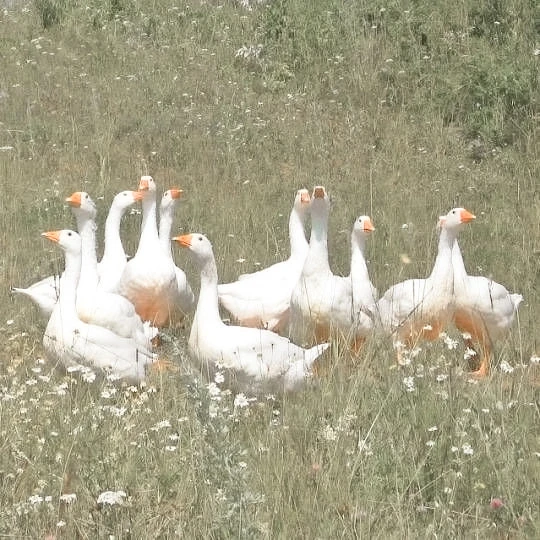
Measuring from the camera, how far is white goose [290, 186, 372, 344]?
721cm

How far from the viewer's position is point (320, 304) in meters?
7.20

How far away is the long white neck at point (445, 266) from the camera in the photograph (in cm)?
733

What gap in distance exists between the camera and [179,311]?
8320 mm

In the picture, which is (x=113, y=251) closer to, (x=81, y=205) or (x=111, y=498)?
(x=81, y=205)

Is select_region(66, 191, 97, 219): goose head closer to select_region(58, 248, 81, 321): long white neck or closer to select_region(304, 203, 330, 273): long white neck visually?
select_region(58, 248, 81, 321): long white neck

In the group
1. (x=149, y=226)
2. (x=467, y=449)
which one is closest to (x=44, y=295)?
(x=149, y=226)

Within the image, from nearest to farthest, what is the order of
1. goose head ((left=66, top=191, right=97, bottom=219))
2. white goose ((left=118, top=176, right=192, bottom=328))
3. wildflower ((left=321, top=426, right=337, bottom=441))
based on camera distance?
wildflower ((left=321, top=426, right=337, bottom=441)) < white goose ((left=118, top=176, right=192, bottom=328)) < goose head ((left=66, top=191, right=97, bottom=219))

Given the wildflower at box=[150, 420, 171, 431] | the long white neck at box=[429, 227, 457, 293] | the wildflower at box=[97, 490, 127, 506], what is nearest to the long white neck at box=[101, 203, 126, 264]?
the long white neck at box=[429, 227, 457, 293]

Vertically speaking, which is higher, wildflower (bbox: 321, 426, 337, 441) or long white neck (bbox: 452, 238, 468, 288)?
wildflower (bbox: 321, 426, 337, 441)

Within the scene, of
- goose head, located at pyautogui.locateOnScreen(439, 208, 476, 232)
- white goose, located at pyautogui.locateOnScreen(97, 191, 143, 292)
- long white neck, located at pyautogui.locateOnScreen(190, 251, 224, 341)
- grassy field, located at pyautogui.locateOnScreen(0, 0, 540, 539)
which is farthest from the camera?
white goose, located at pyautogui.locateOnScreen(97, 191, 143, 292)

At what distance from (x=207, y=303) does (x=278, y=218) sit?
371cm

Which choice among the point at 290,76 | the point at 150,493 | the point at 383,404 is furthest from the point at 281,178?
the point at 150,493

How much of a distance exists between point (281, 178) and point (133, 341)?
488 cm

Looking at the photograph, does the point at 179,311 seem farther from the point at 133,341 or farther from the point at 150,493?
the point at 150,493
